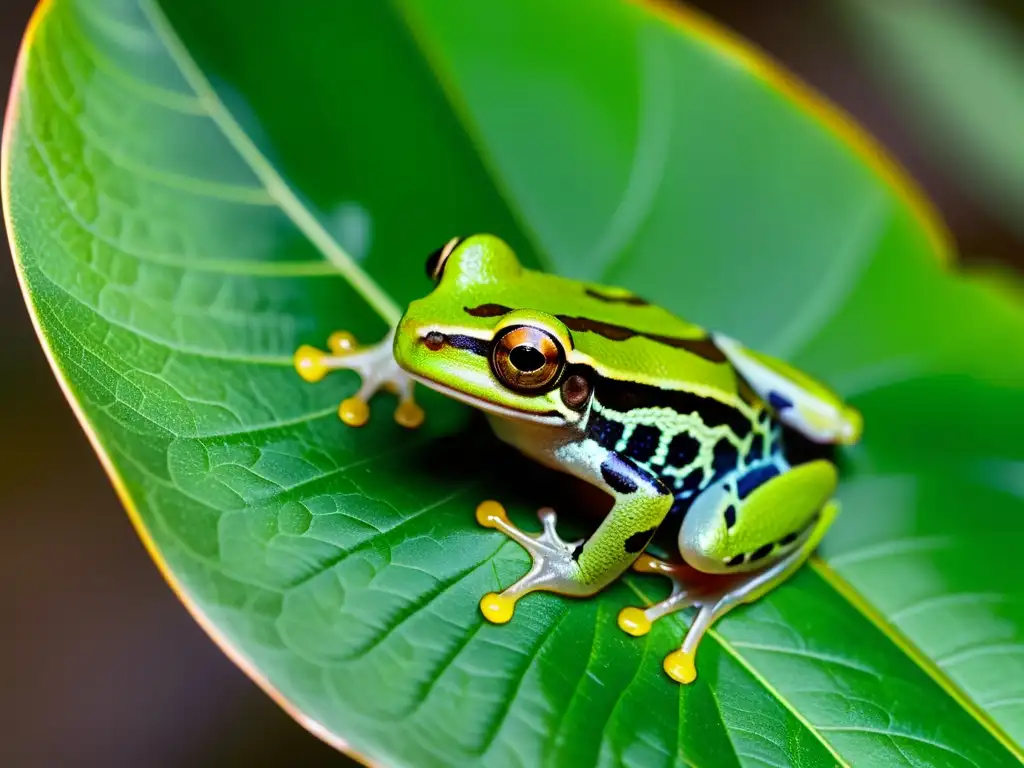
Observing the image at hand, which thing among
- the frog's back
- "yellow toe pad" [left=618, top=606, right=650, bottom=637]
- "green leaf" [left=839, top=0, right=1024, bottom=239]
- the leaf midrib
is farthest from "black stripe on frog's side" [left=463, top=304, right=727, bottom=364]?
"green leaf" [left=839, top=0, right=1024, bottom=239]

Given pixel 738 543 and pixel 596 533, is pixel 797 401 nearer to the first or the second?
pixel 738 543

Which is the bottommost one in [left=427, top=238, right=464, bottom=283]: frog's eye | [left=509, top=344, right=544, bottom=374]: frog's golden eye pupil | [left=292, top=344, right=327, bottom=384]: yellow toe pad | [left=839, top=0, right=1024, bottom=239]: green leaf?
[left=292, top=344, right=327, bottom=384]: yellow toe pad

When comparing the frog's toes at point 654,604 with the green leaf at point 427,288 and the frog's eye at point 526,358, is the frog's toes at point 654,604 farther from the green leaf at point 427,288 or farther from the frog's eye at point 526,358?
the frog's eye at point 526,358

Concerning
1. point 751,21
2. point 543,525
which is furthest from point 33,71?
point 751,21

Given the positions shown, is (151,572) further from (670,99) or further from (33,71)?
(670,99)

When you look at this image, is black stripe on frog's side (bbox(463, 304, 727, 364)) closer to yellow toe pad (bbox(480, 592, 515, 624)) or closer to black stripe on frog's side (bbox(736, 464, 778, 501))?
black stripe on frog's side (bbox(736, 464, 778, 501))
